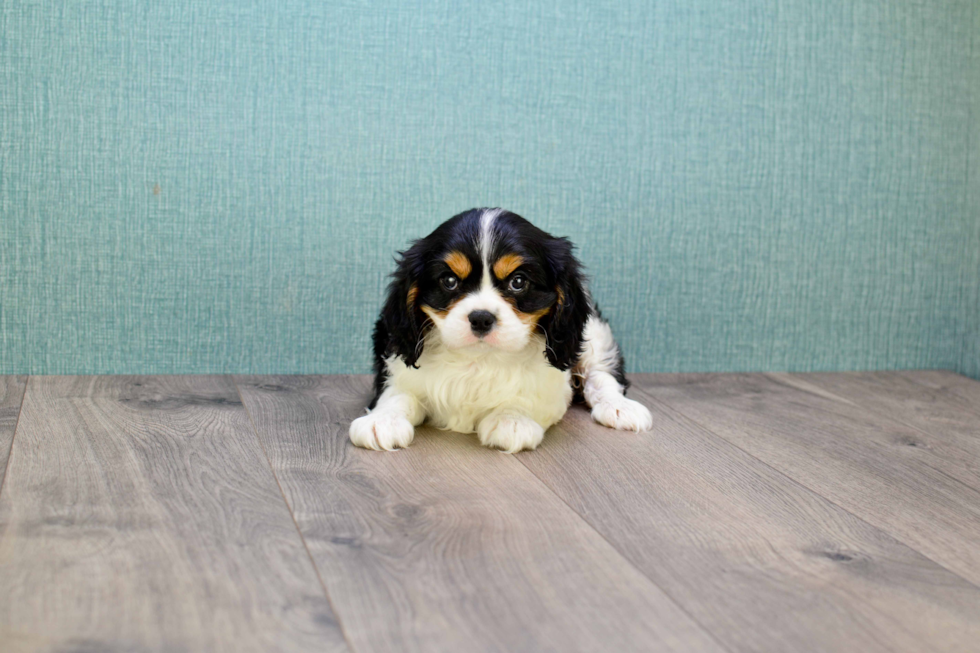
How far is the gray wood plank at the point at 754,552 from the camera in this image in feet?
4.01

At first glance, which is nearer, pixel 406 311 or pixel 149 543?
pixel 149 543

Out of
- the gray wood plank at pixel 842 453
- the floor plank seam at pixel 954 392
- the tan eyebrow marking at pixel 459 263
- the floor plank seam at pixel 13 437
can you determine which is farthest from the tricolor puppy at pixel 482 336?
the floor plank seam at pixel 954 392

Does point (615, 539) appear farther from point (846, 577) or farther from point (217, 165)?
point (217, 165)

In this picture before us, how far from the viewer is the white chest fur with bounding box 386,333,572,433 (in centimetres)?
213

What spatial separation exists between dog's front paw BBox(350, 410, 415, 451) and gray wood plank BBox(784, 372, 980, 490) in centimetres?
122

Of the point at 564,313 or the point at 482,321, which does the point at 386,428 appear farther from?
the point at 564,313

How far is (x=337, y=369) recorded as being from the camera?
9.29 ft

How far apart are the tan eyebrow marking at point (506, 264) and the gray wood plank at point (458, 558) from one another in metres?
0.41

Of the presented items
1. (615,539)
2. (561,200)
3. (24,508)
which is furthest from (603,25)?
(24,508)

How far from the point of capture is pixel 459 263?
197 centimetres

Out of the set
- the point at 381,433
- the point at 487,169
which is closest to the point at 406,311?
the point at 381,433

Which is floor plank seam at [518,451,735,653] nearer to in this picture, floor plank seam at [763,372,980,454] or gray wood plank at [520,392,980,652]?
gray wood plank at [520,392,980,652]

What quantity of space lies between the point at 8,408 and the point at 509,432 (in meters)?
1.27

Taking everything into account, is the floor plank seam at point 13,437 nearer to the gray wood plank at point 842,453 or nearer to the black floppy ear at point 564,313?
the black floppy ear at point 564,313
